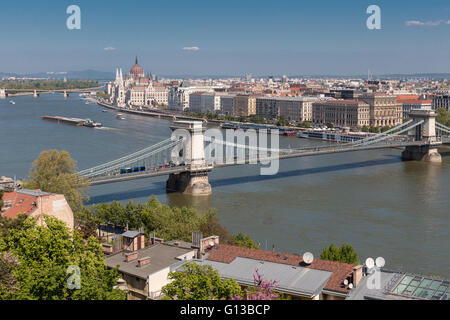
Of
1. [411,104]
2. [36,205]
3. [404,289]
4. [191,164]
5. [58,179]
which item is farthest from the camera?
[411,104]

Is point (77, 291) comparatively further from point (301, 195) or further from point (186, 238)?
point (301, 195)

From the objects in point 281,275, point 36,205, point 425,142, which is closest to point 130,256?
point 281,275

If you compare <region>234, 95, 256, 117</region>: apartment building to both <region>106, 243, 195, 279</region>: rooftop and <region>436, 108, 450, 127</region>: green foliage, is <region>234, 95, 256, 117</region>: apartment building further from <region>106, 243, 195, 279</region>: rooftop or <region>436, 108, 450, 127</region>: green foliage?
<region>106, 243, 195, 279</region>: rooftop

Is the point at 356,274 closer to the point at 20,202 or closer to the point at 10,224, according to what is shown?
the point at 10,224

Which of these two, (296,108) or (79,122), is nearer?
(79,122)

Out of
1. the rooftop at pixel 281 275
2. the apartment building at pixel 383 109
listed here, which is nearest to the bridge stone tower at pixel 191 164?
the rooftop at pixel 281 275

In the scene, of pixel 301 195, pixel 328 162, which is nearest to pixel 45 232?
pixel 301 195

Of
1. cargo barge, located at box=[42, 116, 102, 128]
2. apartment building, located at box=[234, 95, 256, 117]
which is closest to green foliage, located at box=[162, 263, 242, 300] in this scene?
cargo barge, located at box=[42, 116, 102, 128]
